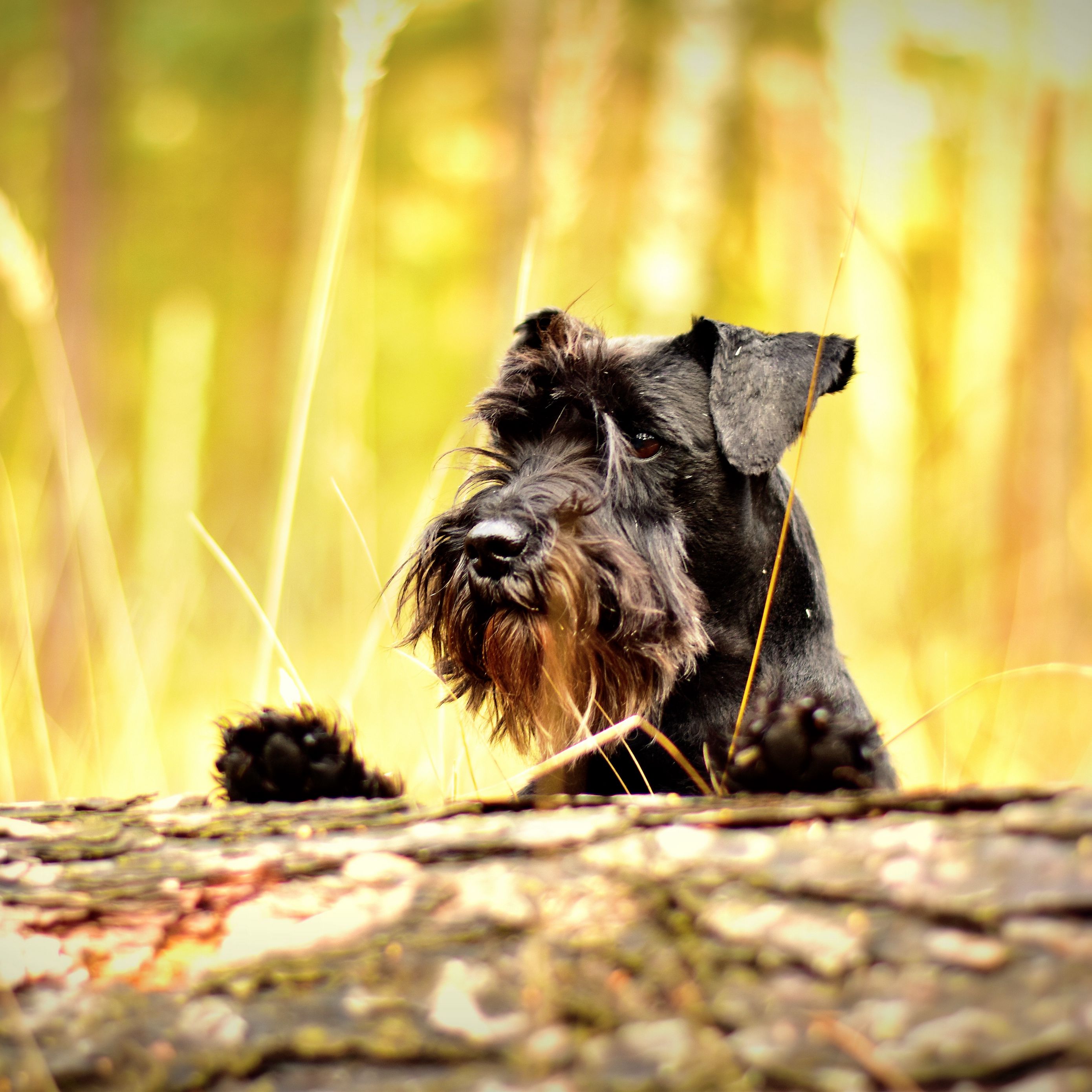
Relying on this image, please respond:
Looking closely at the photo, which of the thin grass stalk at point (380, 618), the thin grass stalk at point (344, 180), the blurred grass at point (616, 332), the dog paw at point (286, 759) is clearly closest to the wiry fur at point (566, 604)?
the thin grass stalk at point (380, 618)

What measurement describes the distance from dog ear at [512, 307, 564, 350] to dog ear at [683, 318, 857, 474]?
1.90 ft

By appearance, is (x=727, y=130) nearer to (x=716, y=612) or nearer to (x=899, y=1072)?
(x=716, y=612)

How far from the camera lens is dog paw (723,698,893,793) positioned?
1.48 metres

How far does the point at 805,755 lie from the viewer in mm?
1482

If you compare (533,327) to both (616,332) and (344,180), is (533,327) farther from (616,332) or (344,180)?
(616,332)

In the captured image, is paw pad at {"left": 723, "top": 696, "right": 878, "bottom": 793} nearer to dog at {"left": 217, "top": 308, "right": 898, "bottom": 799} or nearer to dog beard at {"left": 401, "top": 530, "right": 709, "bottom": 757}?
dog at {"left": 217, "top": 308, "right": 898, "bottom": 799}

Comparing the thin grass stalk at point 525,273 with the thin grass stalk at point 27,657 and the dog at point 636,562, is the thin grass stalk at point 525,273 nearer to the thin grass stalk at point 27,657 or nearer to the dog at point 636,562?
A: the dog at point 636,562

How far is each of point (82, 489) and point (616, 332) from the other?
4.18m

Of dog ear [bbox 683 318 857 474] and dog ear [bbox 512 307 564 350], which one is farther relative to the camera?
dog ear [bbox 512 307 564 350]

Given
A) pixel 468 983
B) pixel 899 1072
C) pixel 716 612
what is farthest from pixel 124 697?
pixel 899 1072

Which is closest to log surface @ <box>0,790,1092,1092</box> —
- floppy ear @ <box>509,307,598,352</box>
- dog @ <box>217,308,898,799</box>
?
dog @ <box>217,308,898,799</box>

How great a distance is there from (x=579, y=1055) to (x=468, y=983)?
16 centimetres

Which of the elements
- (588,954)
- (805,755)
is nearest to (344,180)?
(805,755)

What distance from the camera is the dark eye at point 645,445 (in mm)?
2562
